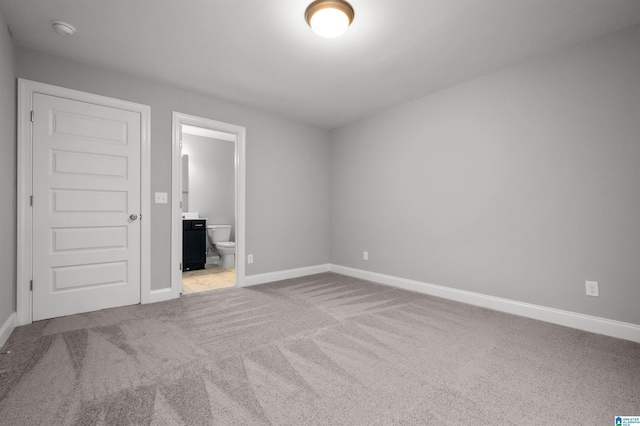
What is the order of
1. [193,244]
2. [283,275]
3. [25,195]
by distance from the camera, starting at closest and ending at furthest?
[25,195] → [283,275] → [193,244]

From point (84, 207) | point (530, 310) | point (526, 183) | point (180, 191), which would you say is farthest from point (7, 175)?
point (530, 310)

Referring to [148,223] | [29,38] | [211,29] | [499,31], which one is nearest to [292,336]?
[148,223]

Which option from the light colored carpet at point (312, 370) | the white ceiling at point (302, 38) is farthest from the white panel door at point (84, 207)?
the white ceiling at point (302, 38)

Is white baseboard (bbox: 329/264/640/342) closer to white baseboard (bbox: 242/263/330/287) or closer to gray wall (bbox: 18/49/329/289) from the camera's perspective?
white baseboard (bbox: 242/263/330/287)

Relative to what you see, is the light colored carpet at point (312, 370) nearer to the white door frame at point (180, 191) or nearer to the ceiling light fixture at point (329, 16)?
the white door frame at point (180, 191)

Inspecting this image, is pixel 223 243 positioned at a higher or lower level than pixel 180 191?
lower

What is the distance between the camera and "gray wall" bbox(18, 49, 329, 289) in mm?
2947

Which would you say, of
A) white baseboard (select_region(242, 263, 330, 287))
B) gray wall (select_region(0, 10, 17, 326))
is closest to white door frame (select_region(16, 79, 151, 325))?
gray wall (select_region(0, 10, 17, 326))

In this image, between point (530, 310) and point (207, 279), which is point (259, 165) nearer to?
point (207, 279)

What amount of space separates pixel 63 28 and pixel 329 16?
6.89 ft

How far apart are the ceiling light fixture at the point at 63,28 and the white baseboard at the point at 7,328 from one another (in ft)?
7.63

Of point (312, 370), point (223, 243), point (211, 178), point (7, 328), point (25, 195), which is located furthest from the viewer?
point (211, 178)

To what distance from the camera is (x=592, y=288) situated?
2.46 meters

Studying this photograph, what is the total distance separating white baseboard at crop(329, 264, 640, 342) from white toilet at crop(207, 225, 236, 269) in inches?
105
